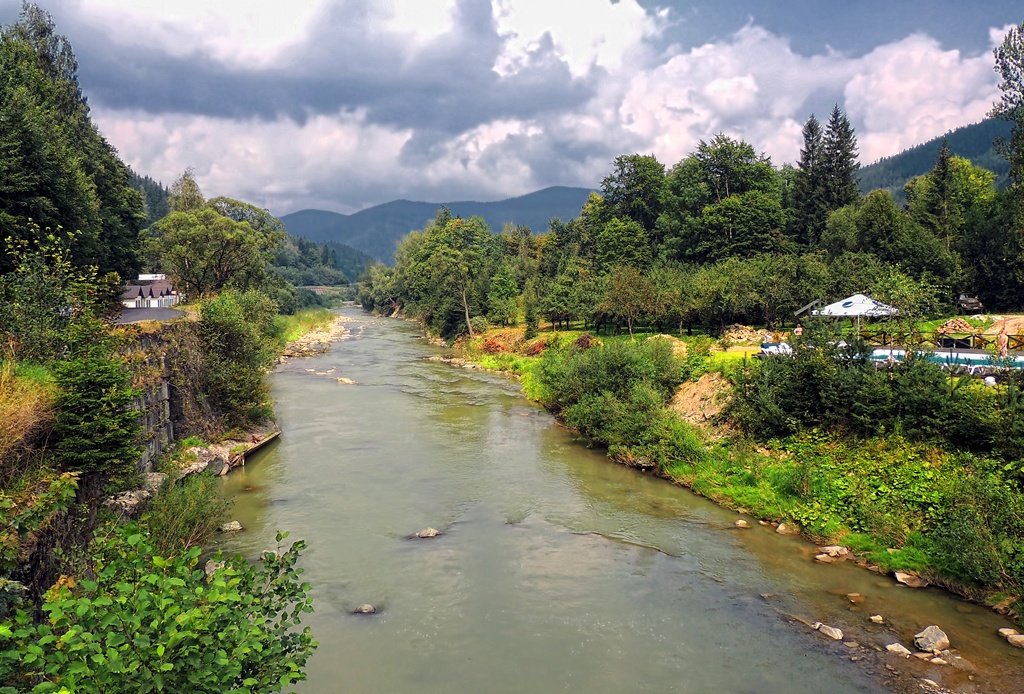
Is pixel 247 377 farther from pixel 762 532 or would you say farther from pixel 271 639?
pixel 271 639

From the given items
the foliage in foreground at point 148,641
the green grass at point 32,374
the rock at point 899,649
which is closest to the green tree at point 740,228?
the rock at point 899,649

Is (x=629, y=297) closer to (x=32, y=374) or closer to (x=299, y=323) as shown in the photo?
(x=32, y=374)

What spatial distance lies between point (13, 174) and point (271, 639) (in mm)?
26303

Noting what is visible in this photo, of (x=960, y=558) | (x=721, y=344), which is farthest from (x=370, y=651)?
(x=721, y=344)

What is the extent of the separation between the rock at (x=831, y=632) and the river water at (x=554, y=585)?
20 cm

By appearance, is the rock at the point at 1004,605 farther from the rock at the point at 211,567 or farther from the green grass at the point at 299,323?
the green grass at the point at 299,323

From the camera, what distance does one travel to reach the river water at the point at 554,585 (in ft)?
42.4

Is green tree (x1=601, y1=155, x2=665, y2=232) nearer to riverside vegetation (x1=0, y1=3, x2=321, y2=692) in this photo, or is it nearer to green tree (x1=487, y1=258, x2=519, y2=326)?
green tree (x1=487, y1=258, x2=519, y2=326)

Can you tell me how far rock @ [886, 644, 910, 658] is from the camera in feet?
43.5

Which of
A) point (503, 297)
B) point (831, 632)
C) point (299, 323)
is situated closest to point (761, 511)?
point (831, 632)

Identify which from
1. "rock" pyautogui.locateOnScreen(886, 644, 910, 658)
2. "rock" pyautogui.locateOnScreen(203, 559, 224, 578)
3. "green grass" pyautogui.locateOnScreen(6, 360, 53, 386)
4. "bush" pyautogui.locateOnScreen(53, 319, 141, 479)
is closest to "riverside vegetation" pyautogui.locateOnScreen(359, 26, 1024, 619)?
"rock" pyautogui.locateOnScreen(886, 644, 910, 658)

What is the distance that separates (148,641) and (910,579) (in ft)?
57.2

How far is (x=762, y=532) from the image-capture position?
1988 cm

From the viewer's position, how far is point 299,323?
9012cm
